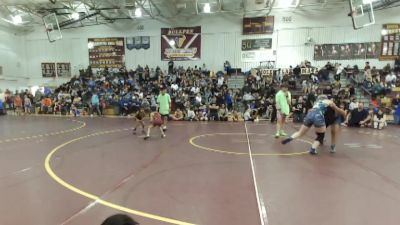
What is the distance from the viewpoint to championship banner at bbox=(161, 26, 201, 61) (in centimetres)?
2281

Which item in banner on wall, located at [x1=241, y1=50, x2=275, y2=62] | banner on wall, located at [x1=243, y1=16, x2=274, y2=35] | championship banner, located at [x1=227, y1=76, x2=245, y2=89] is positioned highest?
banner on wall, located at [x1=243, y1=16, x2=274, y2=35]

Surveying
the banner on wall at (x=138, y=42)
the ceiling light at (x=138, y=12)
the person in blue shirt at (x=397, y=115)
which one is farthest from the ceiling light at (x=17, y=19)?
the person in blue shirt at (x=397, y=115)

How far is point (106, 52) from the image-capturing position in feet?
79.7

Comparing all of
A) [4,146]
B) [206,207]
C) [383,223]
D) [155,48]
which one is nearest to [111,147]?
[4,146]

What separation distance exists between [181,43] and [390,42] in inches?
573

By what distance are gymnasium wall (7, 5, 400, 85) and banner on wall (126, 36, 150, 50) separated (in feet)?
0.97

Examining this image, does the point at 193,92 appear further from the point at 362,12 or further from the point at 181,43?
the point at 362,12

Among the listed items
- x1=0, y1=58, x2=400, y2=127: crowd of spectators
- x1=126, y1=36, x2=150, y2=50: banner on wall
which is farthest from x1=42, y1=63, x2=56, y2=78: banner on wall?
x1=126, y1=36, x2=150, y2=50: banner on wall

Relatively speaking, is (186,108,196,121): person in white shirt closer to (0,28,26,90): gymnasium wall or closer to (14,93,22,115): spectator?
(14,93,22,115): spectator

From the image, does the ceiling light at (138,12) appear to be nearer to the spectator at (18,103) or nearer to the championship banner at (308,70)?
the spectator at (18,103)

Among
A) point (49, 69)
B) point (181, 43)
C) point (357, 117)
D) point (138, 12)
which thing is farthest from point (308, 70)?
point (49, 69)

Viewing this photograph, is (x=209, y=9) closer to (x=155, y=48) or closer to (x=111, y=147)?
(x=155, y=48)

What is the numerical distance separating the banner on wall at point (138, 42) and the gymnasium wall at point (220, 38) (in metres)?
0.30

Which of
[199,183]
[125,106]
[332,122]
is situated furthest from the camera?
[125,106]
